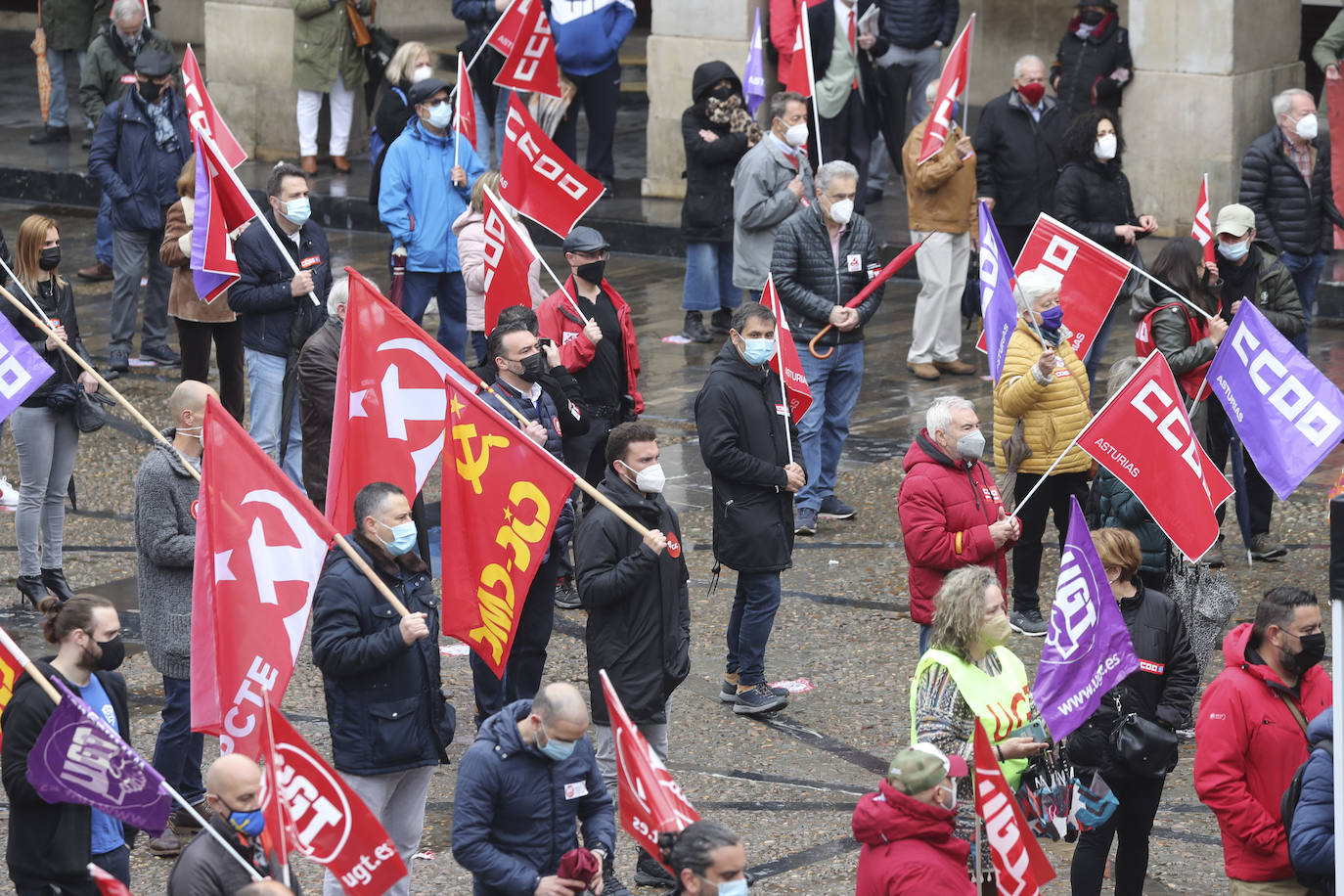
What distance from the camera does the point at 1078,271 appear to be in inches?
408

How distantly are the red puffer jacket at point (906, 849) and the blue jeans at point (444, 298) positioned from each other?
721cm

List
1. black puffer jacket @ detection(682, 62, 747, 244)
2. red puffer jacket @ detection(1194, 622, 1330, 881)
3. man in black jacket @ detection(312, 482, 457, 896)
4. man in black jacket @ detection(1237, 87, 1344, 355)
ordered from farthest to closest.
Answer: black puffer jacket @ detection(682, 62, 747, 244), man in black jacket @ detection(1237, 87, 1344, 355), man in black jacket @ detection(312, 482, 457, 896), red puffer jacket @ detection(1194, 622, 1330, 881)

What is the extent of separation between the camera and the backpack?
6121 mm

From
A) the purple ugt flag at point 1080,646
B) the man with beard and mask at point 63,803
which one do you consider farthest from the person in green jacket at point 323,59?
the purple ugt flag at point 1080,646

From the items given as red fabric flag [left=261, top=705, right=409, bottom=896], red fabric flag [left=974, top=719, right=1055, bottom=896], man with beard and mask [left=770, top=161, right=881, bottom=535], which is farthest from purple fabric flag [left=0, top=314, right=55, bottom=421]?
man with beard and mask [left=770, top=161, right=881, bottom=535]

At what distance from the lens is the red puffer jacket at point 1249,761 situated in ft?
21.0

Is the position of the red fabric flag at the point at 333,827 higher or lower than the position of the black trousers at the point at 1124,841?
higher

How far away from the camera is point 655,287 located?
16.4 m

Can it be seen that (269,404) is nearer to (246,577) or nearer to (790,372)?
(790,372)

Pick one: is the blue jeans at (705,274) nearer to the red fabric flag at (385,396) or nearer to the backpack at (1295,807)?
the red fabric flag at (385,396)

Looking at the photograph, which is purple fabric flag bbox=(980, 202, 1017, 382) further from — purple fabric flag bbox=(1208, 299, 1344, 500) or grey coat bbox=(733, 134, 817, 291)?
grey coat bbox=(733, 134, 817, 291)

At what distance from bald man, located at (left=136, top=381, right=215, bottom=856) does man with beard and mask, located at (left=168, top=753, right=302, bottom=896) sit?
1.86 m

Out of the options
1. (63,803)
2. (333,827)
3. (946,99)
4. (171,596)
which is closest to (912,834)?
(333,827)

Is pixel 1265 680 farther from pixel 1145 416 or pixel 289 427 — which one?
pixel 289 427
